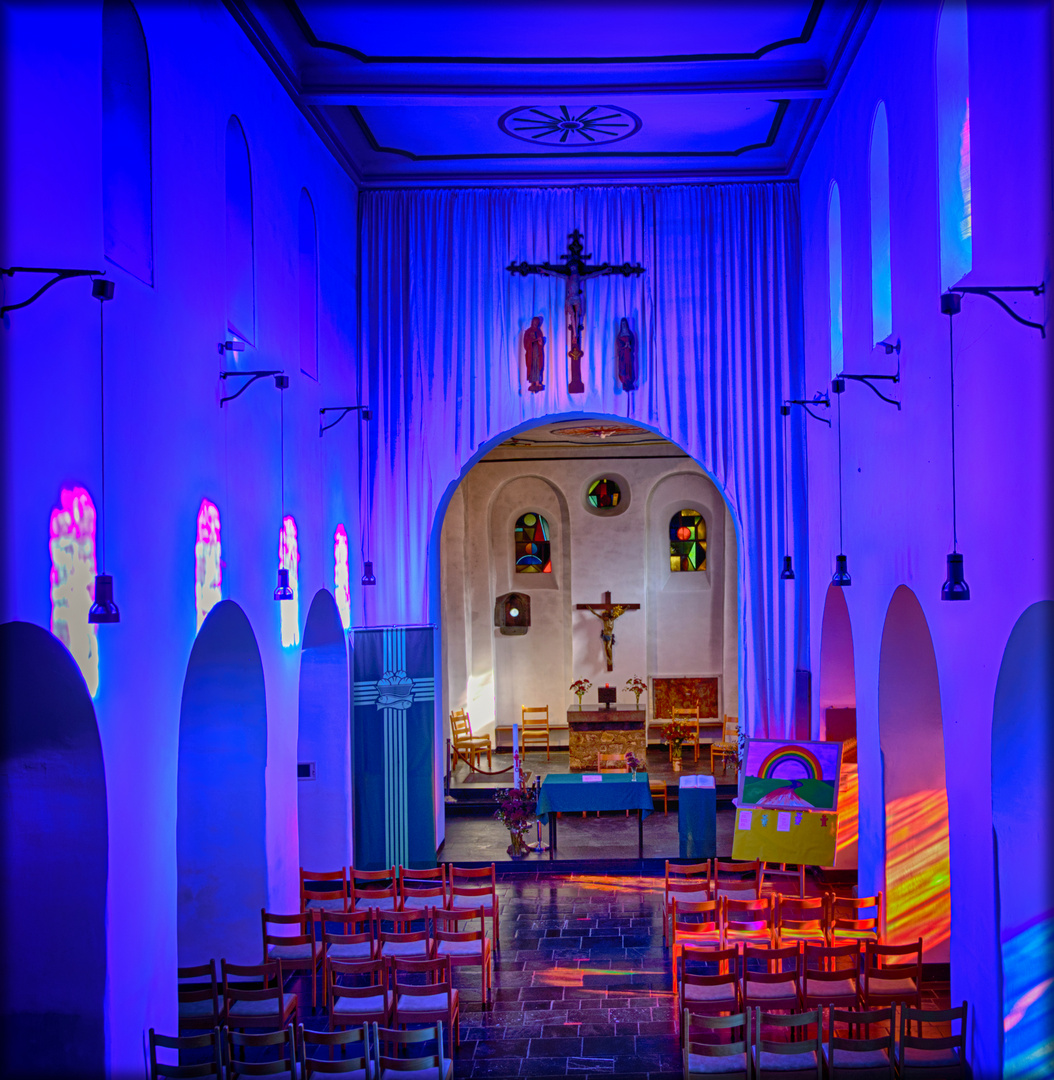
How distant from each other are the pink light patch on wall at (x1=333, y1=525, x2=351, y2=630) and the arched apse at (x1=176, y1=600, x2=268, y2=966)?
9.87 feet

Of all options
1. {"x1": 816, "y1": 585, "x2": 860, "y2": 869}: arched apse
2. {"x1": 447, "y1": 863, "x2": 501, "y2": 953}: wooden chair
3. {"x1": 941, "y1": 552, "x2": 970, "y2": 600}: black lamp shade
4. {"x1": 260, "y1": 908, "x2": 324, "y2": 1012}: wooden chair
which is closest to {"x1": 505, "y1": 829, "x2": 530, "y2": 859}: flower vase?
{"x1": 447, "y1": 863, "x2": 501, "y2": 953}: wooden chair

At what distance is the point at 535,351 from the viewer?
1484 centimetres

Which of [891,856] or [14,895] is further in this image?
[891,856]

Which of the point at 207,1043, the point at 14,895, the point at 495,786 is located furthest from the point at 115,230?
the point at 495,786

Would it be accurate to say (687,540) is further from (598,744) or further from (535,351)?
(535,351)

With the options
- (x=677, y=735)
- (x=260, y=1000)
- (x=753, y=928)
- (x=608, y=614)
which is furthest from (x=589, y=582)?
(x=260, y=1000)

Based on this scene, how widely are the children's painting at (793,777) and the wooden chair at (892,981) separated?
2.32m

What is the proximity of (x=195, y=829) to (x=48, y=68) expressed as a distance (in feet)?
22.7

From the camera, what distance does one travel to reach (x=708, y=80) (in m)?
12.3

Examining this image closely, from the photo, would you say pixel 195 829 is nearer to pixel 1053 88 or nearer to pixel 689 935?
pixel 689 935

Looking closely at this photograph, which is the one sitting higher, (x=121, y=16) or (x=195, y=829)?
(x=121, y=16)

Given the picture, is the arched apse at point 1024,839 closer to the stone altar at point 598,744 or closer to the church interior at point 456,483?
the church interior at point 456,483

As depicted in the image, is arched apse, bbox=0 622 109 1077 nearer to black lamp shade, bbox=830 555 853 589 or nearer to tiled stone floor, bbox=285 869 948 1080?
tiled stone floor, bbox=285 869 948 1080

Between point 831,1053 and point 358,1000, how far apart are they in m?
3.65
